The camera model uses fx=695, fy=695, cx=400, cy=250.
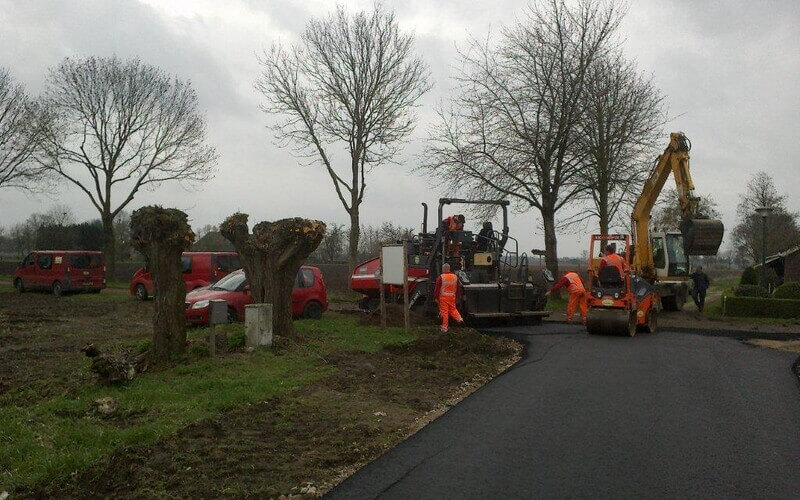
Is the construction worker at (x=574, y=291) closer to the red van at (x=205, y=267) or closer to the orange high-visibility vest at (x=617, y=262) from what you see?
the orange high-visibility vest at (x=617, y=262)

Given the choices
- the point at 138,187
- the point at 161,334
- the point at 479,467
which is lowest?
the point at 479,467

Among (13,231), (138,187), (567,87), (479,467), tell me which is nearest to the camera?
(479,467)

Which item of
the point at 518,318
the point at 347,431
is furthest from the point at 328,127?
the point at 347,431

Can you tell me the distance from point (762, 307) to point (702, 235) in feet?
15.8

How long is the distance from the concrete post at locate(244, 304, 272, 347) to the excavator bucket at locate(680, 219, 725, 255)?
38.7 ft

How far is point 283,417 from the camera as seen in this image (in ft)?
25.1

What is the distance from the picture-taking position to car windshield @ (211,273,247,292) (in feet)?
52.6

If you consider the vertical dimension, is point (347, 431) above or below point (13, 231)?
below

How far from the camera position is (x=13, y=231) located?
75.6 metres

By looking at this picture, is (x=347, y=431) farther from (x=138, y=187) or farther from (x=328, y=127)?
(x=138, y=187)

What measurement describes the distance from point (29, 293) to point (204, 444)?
2710cm

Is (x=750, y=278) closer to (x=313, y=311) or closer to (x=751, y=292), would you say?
(x=751, y=292)

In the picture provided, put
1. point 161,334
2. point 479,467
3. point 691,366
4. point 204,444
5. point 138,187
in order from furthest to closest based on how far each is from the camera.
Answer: point 138,187, point 691,366, point 161,334, point 204,444, point 479,467

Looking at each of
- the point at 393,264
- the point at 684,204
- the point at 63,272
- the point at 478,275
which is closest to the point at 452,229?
the point at 478,275
